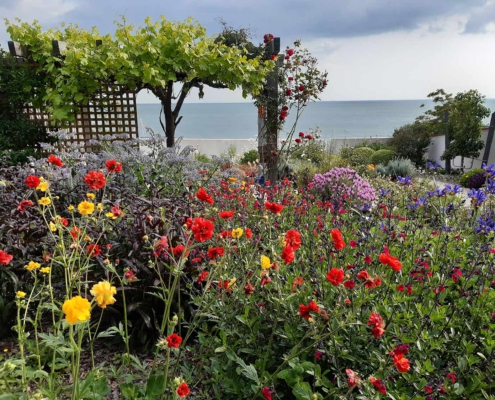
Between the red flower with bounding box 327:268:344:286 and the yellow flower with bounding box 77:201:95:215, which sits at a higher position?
the yellow flower with bounding box 77:201:95:215

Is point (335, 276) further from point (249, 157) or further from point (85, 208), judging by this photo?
point (249, 157)

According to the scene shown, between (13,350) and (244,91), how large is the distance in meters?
5.53

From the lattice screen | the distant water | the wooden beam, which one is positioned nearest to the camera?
the wooden beam

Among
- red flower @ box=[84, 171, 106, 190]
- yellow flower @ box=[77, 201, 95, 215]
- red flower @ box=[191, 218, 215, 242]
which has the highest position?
red flower @ box=[84, 171, 106, 190]

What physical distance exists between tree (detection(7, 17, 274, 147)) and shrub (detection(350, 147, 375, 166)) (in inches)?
168

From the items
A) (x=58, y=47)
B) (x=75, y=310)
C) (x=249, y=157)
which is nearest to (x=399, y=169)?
(x=249, y=157)

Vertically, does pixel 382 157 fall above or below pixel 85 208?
below

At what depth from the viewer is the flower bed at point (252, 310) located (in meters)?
1.33

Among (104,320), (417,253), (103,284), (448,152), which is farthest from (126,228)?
(448,152)


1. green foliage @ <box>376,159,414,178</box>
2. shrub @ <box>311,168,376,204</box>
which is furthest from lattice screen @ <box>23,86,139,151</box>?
green foliage @ <box>376,159,414,178</box>

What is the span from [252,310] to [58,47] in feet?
19.6

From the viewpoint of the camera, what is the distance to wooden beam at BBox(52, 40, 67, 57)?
6.16m

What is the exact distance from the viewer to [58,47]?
243 inches

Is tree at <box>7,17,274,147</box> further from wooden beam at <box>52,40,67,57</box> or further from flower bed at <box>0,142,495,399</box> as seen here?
flower bed at <box>0,142,495,399</box>
